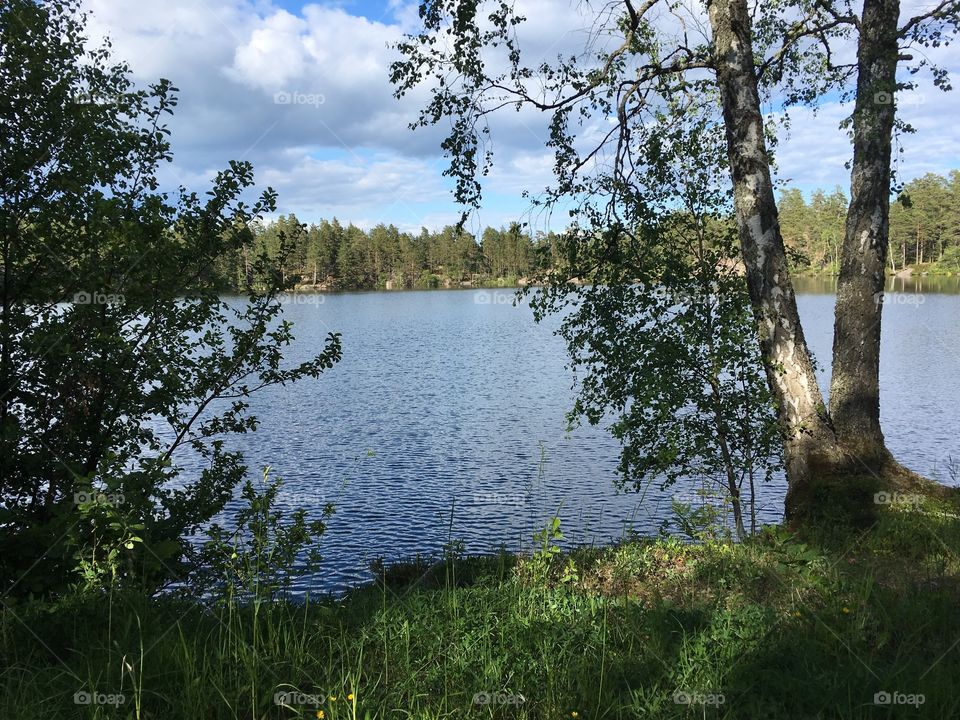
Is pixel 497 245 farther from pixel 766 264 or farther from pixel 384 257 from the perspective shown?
pixel 766 264

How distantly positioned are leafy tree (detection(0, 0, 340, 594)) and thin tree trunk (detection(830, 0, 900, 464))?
8868mm

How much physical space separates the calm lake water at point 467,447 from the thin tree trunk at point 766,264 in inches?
112

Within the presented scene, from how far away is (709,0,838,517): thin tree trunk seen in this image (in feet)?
28.8

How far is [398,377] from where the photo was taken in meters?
35.8

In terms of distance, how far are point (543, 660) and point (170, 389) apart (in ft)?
21.5

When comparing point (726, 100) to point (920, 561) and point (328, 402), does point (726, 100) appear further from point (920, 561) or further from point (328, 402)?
point (328, 402)
